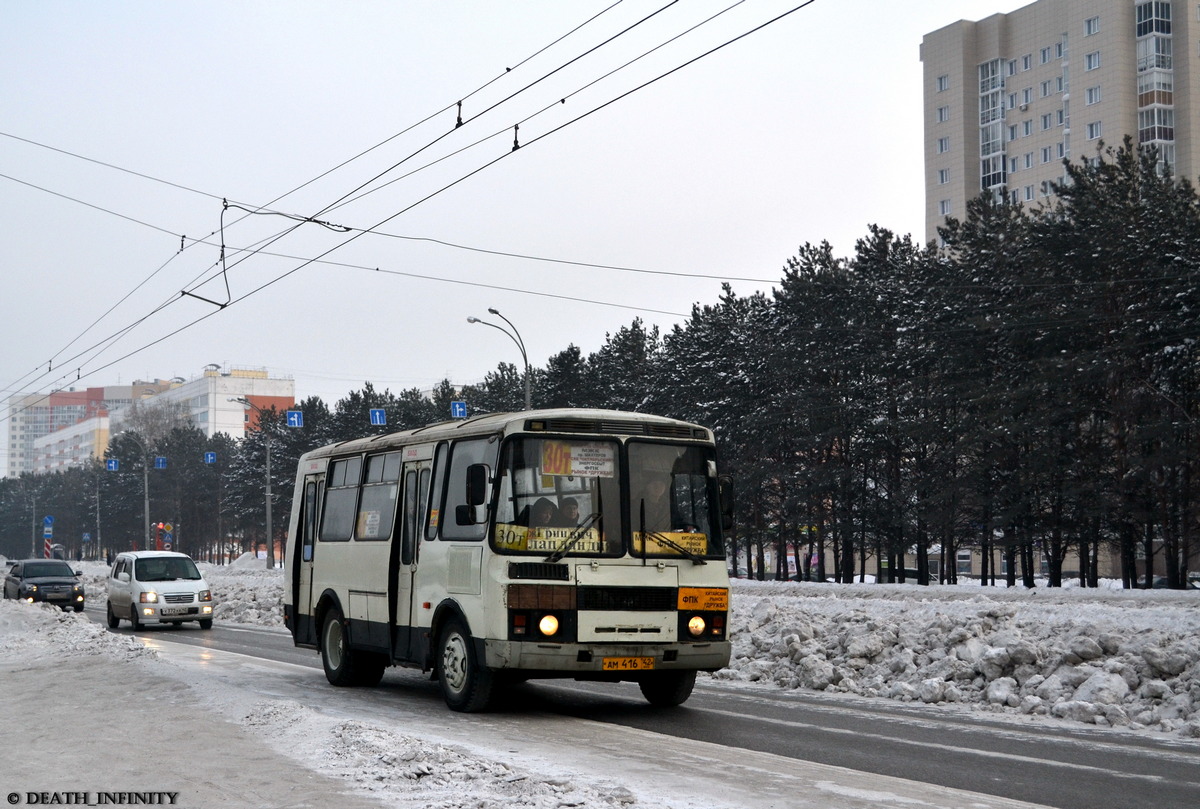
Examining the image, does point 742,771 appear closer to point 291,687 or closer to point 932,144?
point 291,687

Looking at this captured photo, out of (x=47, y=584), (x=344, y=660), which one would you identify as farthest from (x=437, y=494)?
(x=47, y=584)

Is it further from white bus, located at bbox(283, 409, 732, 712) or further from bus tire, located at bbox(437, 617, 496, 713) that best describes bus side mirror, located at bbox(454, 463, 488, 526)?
bus tire, located at bbox(437, 617, 496, 713)

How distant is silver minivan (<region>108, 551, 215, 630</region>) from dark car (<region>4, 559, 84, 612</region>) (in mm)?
8018

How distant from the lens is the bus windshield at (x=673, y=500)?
12.5 meters

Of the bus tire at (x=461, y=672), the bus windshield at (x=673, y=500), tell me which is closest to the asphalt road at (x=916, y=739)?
the bus tire at (x=461, y=672)

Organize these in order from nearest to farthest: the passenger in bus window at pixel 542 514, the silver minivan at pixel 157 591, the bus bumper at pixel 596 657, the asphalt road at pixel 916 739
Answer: the asphalt road at pixel 916 739
the bus bumper at pixel 596 657
the passenger in bus window at pixel 542 514
the silver minivan at pixel 157 591

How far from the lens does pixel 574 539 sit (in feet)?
40.0

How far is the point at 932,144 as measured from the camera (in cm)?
10481

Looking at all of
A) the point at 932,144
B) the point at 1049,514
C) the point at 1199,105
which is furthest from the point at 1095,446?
the point at 932,144

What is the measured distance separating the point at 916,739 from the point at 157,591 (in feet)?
74.1

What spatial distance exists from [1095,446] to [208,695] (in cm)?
3760

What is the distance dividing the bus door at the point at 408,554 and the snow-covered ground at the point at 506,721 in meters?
1.15

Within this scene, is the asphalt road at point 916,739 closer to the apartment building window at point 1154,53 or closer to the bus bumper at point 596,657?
the bus bumper at point 596,657

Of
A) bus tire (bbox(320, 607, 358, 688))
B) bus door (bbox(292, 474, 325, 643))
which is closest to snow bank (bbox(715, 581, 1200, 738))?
bus tire (bbox(320, 607, 358, 688))
